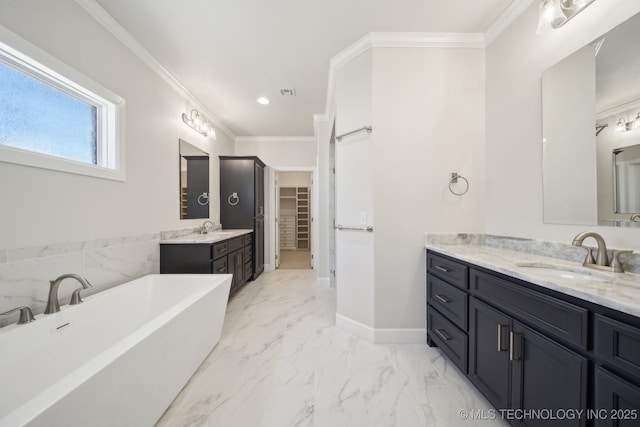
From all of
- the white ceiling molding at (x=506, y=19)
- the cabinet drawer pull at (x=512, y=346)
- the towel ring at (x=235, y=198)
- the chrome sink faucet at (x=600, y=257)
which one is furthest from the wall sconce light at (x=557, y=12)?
the towel ring at (x=235, y=198)

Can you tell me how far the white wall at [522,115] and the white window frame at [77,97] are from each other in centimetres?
316

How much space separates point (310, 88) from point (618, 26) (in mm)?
2428

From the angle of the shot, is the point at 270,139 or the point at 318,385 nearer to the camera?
the point at 318,385

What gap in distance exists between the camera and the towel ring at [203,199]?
131 inches

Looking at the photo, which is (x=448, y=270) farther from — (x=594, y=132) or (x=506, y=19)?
(x=506, y=19)

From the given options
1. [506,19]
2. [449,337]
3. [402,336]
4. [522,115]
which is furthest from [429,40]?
[402,336]

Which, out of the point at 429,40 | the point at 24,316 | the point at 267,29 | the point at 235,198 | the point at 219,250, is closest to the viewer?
the point at 24,316

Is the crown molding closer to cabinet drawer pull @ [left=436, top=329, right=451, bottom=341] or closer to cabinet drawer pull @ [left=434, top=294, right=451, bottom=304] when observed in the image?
cabinet drawer pull @ [left=434, top=294, right=451, bottom=304]

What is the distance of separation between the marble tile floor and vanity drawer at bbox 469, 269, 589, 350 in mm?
701

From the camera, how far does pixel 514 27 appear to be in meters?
1.75

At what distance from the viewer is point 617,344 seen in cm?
74

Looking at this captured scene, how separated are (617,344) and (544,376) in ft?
1.18

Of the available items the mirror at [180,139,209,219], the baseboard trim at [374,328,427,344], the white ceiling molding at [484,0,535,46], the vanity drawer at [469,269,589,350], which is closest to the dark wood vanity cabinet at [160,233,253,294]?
the mirror at [180,139,209,219]

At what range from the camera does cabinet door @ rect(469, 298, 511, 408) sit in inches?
46.2
